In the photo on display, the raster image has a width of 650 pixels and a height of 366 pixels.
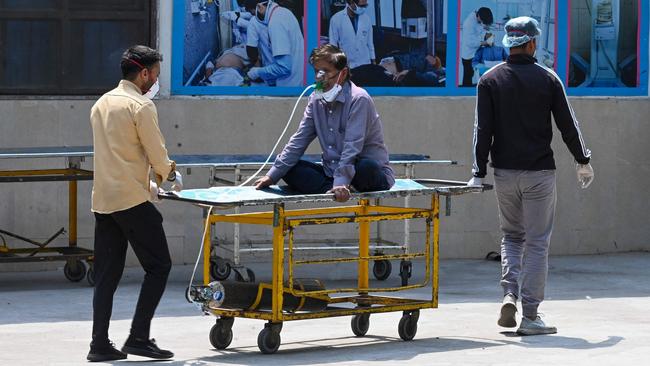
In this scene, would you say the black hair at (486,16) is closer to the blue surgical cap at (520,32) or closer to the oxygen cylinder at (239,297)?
the blue surgical cap at (520,32)

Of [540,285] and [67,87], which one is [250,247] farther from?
[540,285]

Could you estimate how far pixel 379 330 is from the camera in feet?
29.7

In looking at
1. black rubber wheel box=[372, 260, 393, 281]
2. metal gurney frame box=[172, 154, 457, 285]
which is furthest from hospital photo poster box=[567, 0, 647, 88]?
black rubber wheel box=[372, 260, 393, 281]

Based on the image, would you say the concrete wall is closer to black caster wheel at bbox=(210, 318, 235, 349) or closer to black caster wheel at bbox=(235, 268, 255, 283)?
black caster wheel at bbox=(235, 268, 255, 283)

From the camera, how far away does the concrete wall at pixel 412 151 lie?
1204 centimetres

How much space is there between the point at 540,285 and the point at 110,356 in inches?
110

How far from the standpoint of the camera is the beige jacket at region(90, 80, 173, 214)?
25.0 ft

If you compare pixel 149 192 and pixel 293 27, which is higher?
pixel 293 27

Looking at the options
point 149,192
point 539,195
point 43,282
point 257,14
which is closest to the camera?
point 149,192

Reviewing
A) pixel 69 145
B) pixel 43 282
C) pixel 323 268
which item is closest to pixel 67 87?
pixel 69 145

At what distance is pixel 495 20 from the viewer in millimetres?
13172

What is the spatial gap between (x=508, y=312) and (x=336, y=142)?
158 centimetres

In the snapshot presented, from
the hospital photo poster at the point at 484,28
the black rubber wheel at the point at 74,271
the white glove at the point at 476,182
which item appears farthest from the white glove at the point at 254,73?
the white glove at the point at 476,182

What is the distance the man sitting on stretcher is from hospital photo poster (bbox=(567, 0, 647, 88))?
208 inches
